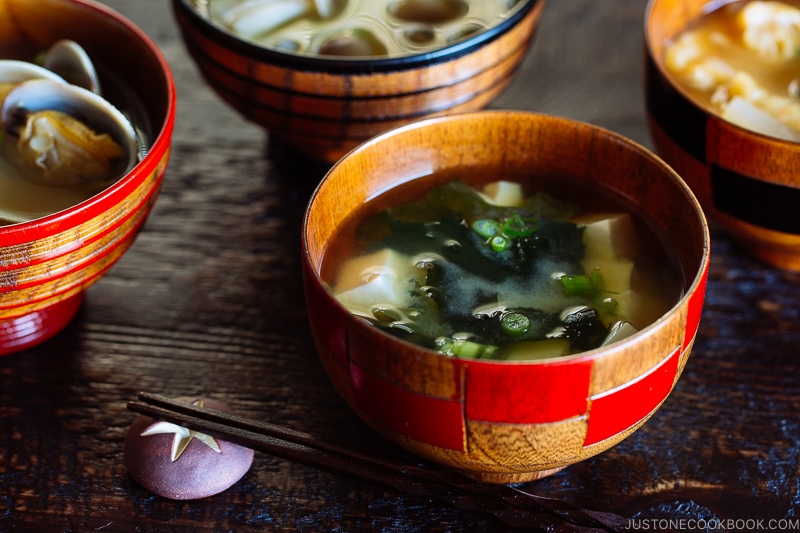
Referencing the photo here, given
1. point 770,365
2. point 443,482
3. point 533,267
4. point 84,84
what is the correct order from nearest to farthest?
point 443,482
point 533,267
point 770,365
point 84,84

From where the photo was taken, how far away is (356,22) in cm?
175

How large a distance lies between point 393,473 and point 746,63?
115 centimetres

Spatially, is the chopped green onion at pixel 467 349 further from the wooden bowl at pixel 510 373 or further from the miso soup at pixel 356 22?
the miso soup at pixel 356 22

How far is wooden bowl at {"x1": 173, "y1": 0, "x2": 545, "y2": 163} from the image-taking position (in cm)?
148

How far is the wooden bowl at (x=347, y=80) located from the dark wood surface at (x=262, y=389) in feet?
0.74

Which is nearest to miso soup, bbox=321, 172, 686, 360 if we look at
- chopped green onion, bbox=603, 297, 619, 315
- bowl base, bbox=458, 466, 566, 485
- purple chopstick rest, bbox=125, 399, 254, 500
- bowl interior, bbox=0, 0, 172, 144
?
chopped green onion, bbox=603, 297, 619, 315

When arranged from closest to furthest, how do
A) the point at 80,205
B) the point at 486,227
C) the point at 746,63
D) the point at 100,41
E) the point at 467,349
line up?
the point at 467,349, the point at 80,205, the point at 486,227, the point at 100,41, the point at 746,63

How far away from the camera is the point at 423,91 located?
1.52 m

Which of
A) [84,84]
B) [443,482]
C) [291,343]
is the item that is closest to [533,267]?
[443,482]

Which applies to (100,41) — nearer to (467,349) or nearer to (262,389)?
(262,389)

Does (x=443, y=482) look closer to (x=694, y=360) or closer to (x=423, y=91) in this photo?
(x=694, y=360)

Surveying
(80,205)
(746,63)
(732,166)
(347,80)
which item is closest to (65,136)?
(80,205)

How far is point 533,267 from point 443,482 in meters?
0.34

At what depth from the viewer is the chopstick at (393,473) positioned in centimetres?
112
